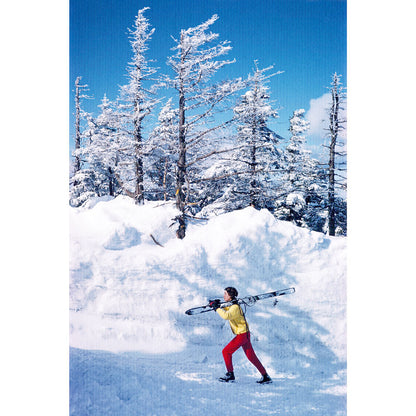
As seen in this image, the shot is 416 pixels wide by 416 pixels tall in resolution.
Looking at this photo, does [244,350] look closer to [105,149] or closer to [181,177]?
[181,177]

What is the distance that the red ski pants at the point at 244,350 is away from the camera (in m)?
3.75

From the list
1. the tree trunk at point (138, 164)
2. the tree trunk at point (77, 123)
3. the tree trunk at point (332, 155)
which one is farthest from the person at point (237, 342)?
the tree trunk at point (77, 123)

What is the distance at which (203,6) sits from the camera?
4273mm

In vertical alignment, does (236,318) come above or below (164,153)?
below

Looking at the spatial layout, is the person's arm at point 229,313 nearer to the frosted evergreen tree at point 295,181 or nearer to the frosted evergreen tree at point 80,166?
the frosted evergreen tree at point 295,181

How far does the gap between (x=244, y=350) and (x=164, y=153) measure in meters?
3.96

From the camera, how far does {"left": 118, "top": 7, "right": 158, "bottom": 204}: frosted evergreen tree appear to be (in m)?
4.56

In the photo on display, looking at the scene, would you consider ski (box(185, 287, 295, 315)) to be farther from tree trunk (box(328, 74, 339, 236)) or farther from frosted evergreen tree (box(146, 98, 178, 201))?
frosted evergreen tree (box(146, 98, 178, 201))

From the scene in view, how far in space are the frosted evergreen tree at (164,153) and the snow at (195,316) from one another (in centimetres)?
41

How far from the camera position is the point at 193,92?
5.48m

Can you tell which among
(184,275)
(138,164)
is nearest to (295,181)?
(184,275)
